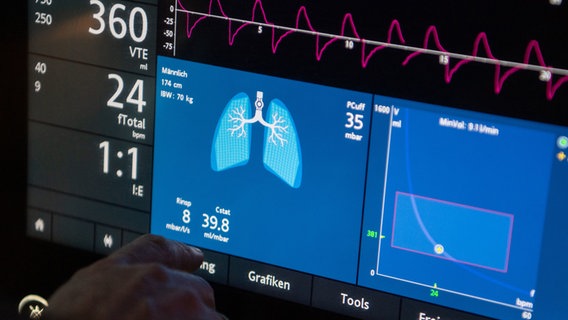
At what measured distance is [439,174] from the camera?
164 cm

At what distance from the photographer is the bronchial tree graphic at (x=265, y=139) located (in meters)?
1.73

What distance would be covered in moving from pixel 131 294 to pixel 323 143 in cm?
56

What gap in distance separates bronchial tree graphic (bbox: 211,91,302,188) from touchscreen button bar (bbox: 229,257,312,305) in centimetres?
15

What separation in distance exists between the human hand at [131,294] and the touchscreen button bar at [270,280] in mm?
479

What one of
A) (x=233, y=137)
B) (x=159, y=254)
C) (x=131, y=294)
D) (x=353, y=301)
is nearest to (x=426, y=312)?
(x=353, y=301)

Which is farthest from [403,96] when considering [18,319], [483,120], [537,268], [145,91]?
[18,319]

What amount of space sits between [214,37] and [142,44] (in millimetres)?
127

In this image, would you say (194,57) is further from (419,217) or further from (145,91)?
(419,217)

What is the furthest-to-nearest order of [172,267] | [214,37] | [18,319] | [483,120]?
1. [18,319]
2. [214,37]
3. [483,120]
4. [172,267]

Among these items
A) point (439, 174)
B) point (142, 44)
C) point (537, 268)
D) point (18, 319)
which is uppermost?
point (142, 44)

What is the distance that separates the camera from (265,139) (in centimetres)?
175

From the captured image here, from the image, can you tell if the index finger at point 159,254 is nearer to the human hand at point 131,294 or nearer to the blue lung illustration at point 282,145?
the human hand at point 131,294

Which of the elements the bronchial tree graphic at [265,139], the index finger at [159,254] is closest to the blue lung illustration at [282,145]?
the bronchial tree graphic at [265,139]

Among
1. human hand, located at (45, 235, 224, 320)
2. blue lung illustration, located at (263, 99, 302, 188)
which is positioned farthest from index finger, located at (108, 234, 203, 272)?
blue lung illustration, located at (263, 99, 302, 188)
